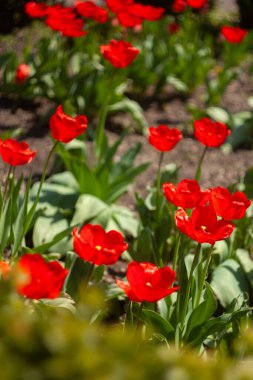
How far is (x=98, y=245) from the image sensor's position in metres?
2.17

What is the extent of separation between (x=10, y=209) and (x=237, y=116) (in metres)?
3.17

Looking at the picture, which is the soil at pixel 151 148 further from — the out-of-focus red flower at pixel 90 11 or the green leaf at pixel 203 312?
the green leaf at pixel 203 312

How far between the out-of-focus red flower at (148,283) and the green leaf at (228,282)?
0.97 meters

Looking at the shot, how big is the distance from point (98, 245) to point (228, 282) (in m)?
1.06

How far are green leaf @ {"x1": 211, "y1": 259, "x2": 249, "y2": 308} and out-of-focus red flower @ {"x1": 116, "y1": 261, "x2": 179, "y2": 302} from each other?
97 centimetres

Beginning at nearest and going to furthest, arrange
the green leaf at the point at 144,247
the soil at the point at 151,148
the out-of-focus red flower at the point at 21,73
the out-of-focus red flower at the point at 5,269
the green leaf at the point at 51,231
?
the out-of-focus red flower at the point at 5,269, the green leaf at the point at 144,247, the green leaf at the point at 51,231, the soil at the point at 151,148, the out-of-focus red flower at the point at 21,73

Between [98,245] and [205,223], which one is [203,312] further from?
[98,245]

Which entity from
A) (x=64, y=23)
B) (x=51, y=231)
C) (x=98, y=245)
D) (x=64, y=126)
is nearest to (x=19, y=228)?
(x=51, y=231)

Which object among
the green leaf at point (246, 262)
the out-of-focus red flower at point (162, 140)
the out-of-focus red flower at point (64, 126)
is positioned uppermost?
the out-of-focus red flower at point (64, 126)

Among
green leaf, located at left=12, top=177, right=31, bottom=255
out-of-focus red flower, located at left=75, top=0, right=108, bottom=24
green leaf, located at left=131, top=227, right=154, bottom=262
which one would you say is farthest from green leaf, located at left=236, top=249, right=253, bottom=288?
out-of-focus red flower, located at left=75, top=0, right=108, bottom=24

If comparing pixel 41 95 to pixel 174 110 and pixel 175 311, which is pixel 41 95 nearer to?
pixel 174 110

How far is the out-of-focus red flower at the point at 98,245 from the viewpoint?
1999mm

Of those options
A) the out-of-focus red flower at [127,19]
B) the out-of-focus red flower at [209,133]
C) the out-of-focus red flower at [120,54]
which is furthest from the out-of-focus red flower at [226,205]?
the out-of-focus red flower at [127,19]

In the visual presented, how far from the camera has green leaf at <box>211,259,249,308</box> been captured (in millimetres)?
2961
